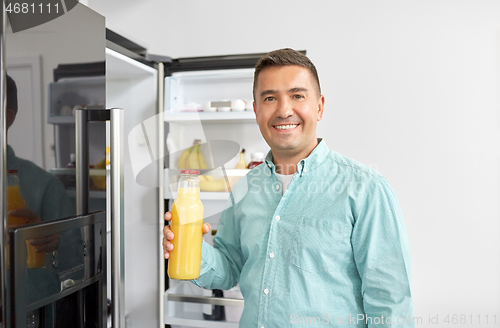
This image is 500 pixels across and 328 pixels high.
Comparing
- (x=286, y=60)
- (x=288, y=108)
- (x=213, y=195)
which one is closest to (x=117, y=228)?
(x=288, y=108)

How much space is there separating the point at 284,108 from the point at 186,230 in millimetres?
491

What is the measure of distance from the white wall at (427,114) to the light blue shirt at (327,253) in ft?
3.63

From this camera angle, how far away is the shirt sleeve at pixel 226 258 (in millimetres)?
1311

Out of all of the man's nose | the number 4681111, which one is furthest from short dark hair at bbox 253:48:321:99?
the number 4681111

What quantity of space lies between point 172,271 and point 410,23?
1.96m

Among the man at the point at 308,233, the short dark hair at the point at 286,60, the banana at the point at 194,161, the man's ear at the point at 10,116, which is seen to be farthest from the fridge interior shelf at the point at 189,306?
the man's ear at the point at 10,116

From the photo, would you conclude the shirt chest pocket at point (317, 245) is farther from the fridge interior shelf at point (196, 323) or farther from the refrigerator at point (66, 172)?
the fridge interior shelf at point (196, 323)

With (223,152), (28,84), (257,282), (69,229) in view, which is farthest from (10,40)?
(223,152)

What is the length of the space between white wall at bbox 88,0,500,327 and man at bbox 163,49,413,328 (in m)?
1.04

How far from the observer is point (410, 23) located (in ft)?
7.20

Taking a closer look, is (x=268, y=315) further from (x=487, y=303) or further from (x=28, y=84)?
(x=487, y=303)

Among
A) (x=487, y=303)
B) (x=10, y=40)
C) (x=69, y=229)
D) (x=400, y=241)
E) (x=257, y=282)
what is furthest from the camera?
(x=487, y=303)

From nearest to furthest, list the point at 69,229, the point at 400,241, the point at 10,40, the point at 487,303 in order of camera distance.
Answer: the point at 10,40, the point at 69,229, the point at 400,241, the point at 487,303

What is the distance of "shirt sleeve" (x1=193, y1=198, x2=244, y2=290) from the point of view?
51.6 inches
